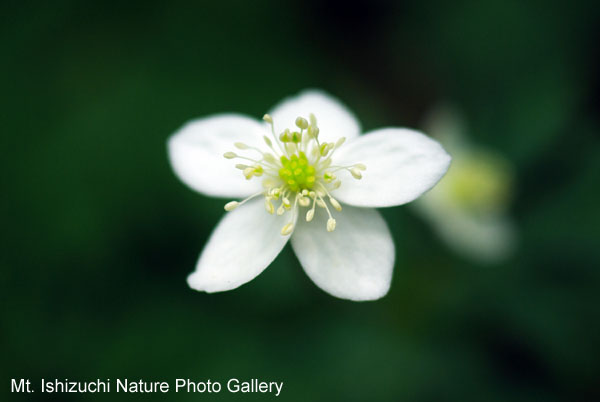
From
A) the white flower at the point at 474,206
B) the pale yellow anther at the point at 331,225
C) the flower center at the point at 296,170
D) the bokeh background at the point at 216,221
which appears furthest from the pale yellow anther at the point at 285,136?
the white flower at the point at 474,206

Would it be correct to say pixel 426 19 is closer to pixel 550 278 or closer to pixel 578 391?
pixel 550 278

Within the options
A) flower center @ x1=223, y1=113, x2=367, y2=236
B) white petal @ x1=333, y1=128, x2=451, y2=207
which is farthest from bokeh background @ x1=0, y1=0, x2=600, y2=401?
white petal @ x1=333, y1=128, x2=451, y2=207

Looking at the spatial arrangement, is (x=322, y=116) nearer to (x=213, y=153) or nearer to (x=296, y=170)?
(x=296, y=170)

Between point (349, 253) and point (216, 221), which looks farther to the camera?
point (216, 221)

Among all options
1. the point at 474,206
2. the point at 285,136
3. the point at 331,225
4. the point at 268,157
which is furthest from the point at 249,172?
the point at 474,206

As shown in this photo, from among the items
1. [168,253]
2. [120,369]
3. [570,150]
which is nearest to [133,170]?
[168,253]

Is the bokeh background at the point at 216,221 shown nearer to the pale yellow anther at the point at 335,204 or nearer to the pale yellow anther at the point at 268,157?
the pale yellow anther at the point at 268,157

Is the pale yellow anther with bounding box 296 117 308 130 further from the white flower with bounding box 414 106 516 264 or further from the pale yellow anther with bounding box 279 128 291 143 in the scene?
the white flower with bounding box 414 106 516 264
